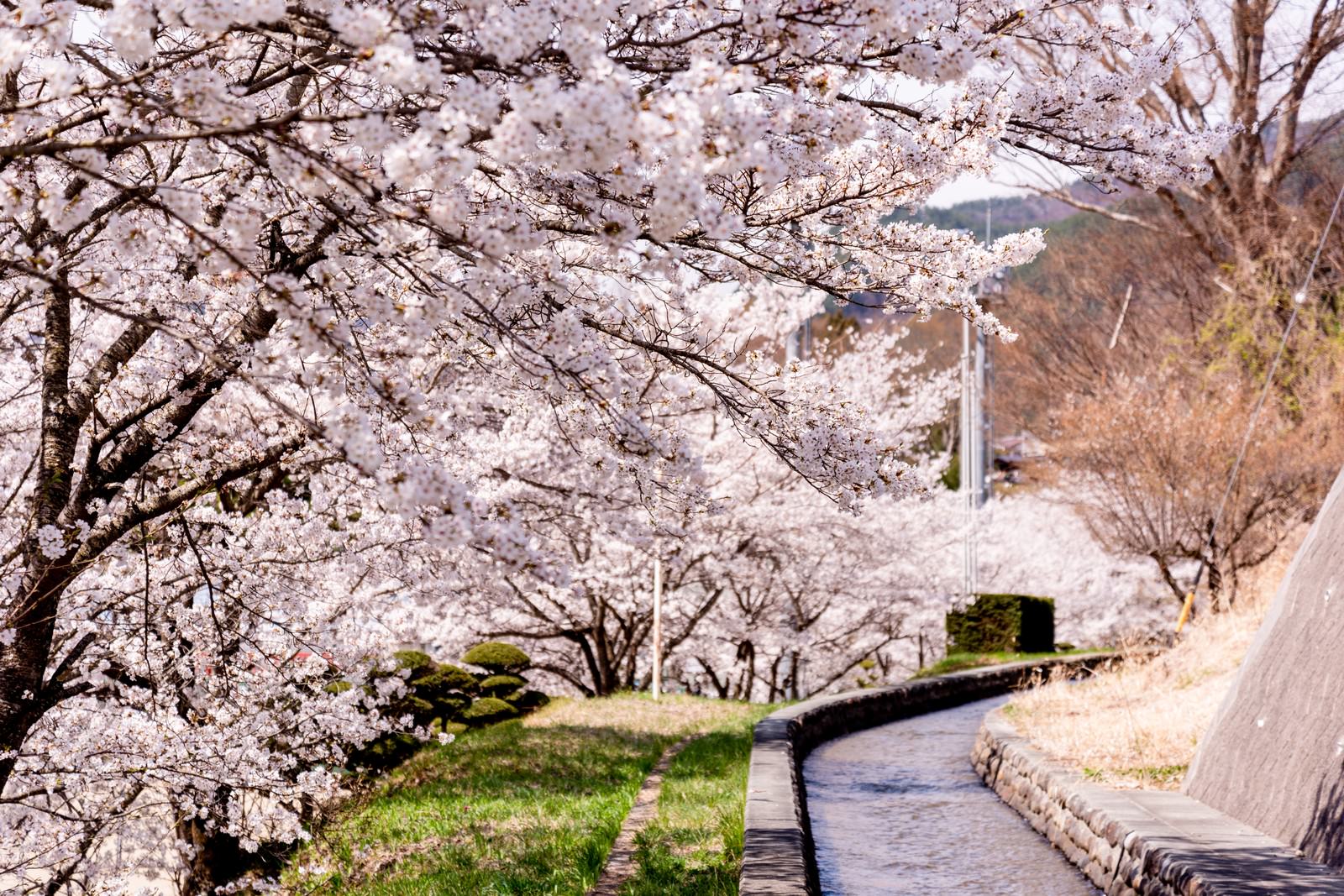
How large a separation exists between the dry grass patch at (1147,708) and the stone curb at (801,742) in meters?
2.04

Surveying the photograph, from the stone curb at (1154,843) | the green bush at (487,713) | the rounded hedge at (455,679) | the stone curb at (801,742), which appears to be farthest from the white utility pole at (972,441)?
the stone curb at (1154,843)

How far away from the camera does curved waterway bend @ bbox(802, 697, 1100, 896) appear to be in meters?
7.63

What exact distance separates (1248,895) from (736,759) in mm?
6087

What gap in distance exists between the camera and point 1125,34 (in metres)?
5.28

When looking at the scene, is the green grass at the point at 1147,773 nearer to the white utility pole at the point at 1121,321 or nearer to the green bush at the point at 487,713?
the green bush at the point at 487,713

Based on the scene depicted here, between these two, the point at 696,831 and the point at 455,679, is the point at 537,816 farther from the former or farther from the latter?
the point at 455,679

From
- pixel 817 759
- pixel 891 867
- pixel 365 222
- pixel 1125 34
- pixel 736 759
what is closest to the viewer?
pixel 365 222

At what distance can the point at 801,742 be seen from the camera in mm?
12992

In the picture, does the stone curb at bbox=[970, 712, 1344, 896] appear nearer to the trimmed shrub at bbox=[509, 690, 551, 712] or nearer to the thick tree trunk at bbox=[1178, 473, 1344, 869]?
the thick tree trunk at bbox=[1178, 473, 1344, 869]

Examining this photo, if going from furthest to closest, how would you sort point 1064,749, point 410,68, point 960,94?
1. point 1064,749
2. point 960,94
3. point 410,68

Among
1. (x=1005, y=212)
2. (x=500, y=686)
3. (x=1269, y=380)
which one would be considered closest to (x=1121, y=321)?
(x=1269, y=380)

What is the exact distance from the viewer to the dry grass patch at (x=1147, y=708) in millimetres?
9344

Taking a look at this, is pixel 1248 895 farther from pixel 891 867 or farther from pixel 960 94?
pixel 960 94

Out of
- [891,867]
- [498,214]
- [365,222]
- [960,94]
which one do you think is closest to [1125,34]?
[960,94]
